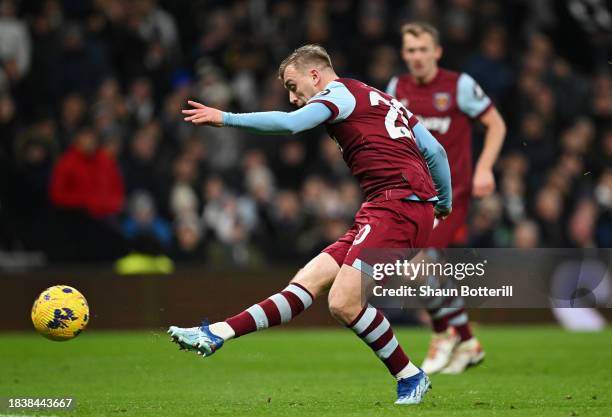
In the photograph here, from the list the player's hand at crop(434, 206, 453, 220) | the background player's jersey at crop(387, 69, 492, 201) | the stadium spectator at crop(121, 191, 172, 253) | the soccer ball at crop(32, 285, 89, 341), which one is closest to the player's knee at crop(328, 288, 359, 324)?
the player's hand at crop(434, 206, 453, 220)

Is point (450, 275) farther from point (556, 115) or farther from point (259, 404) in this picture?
point (556, 115)

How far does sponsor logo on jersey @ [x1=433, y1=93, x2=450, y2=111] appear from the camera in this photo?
984 cm

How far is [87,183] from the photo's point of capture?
14.7 metres

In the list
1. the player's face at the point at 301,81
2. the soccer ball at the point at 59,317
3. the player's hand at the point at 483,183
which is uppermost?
the player's face at the point at 301,81

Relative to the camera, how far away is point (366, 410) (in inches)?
276

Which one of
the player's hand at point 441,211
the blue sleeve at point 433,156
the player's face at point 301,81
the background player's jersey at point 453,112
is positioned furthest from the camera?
the background player's jersey at point 453,112

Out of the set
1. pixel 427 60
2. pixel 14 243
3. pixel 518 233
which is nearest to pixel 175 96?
pixel 14 243

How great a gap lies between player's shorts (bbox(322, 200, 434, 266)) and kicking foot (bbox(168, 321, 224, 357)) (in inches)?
37.0

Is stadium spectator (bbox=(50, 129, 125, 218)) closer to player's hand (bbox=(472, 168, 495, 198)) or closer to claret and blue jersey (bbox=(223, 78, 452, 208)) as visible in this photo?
player's hand (bbox=(472, 168, 495, 198))

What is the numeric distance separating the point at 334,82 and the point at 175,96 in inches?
371

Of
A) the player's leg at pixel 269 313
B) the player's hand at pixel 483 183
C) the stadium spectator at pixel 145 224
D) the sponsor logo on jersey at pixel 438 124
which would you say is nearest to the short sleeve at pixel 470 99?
the sponsor logo on jersey at pixel 438 124

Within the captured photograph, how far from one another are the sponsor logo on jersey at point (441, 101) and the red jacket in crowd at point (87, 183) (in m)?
6.03

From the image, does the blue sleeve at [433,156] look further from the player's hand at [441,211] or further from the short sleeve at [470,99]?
the short sleeve at [470,99]

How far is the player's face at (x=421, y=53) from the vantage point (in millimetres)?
9711
